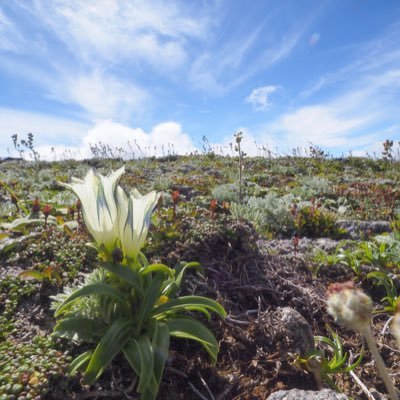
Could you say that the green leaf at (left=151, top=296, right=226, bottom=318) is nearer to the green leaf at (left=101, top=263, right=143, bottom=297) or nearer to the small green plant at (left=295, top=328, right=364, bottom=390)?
the green leaf at (left=101, top=263, right=143, bottom=297)

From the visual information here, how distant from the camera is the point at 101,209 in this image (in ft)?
6.13

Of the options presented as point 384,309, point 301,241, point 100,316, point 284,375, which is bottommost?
point 284,375

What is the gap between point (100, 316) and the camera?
6.91ft

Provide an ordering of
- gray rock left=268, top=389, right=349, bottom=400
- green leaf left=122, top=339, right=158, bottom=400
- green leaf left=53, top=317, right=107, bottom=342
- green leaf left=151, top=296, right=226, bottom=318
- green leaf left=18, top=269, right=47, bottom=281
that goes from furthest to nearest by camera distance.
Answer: green leaf left=18, top=269, right=47, bottom=281
green leaf left=151, top=296, right=226, bottom=318
green leaf left=53, top=317, right=107, bottom=342
green leaf left=122, top=339, right=158, bottom=400
gray rock left=268, top=389, right=349, bottom=400

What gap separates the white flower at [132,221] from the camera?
6.23 ft

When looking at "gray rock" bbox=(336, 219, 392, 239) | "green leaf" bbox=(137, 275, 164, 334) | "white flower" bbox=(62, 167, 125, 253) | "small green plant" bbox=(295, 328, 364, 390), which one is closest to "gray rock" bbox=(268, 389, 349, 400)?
"small green plant" bbox=(295, 328, 364, 390)

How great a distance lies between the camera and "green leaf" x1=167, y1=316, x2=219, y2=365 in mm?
1989

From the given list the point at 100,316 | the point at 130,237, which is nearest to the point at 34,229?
the point at 100,316

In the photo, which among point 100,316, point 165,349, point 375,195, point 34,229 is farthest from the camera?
A: point 375,195

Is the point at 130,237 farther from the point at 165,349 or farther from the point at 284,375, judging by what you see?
the point at 284,375

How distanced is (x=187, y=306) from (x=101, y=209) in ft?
2.43

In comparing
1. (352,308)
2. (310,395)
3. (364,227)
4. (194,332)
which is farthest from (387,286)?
(352,308)

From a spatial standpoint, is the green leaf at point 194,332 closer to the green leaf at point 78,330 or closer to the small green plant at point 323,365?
the green leaf at point 78,330

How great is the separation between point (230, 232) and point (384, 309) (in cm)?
137
